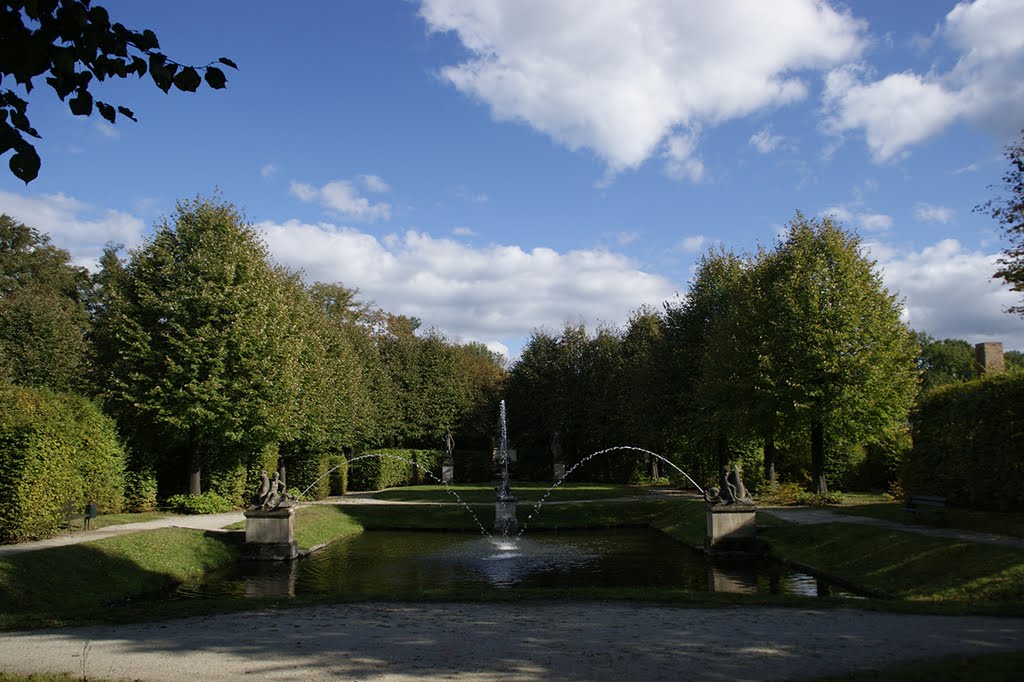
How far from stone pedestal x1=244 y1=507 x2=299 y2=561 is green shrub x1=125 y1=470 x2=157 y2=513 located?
9.71 metres

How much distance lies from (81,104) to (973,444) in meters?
22.9

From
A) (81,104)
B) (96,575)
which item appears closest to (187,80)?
(81,104)

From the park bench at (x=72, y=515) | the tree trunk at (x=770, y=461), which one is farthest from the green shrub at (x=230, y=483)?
the tree trunk at (x=770, y=461)

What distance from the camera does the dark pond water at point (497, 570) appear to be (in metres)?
16.2

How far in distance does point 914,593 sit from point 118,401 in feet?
91.5

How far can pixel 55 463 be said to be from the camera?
64.6ft

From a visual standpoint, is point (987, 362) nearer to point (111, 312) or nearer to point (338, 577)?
point (338, 577)

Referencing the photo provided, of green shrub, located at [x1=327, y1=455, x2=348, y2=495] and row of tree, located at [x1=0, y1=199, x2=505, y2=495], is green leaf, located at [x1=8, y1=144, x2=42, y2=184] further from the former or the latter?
green shrub, located at [x1=327, y1=455, x2=348, y2=495]

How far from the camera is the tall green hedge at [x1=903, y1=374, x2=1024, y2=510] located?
63.2 ft

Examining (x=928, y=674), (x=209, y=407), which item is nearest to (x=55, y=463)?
(x=209, y=407)

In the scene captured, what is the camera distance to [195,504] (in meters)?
29.2

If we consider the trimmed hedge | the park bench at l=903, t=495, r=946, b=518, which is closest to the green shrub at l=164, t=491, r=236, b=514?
the trimmed hedge

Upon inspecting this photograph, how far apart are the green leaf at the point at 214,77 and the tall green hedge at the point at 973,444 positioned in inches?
820

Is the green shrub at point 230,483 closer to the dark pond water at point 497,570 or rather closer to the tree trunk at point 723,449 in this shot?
the dark pond water at point 497,570
